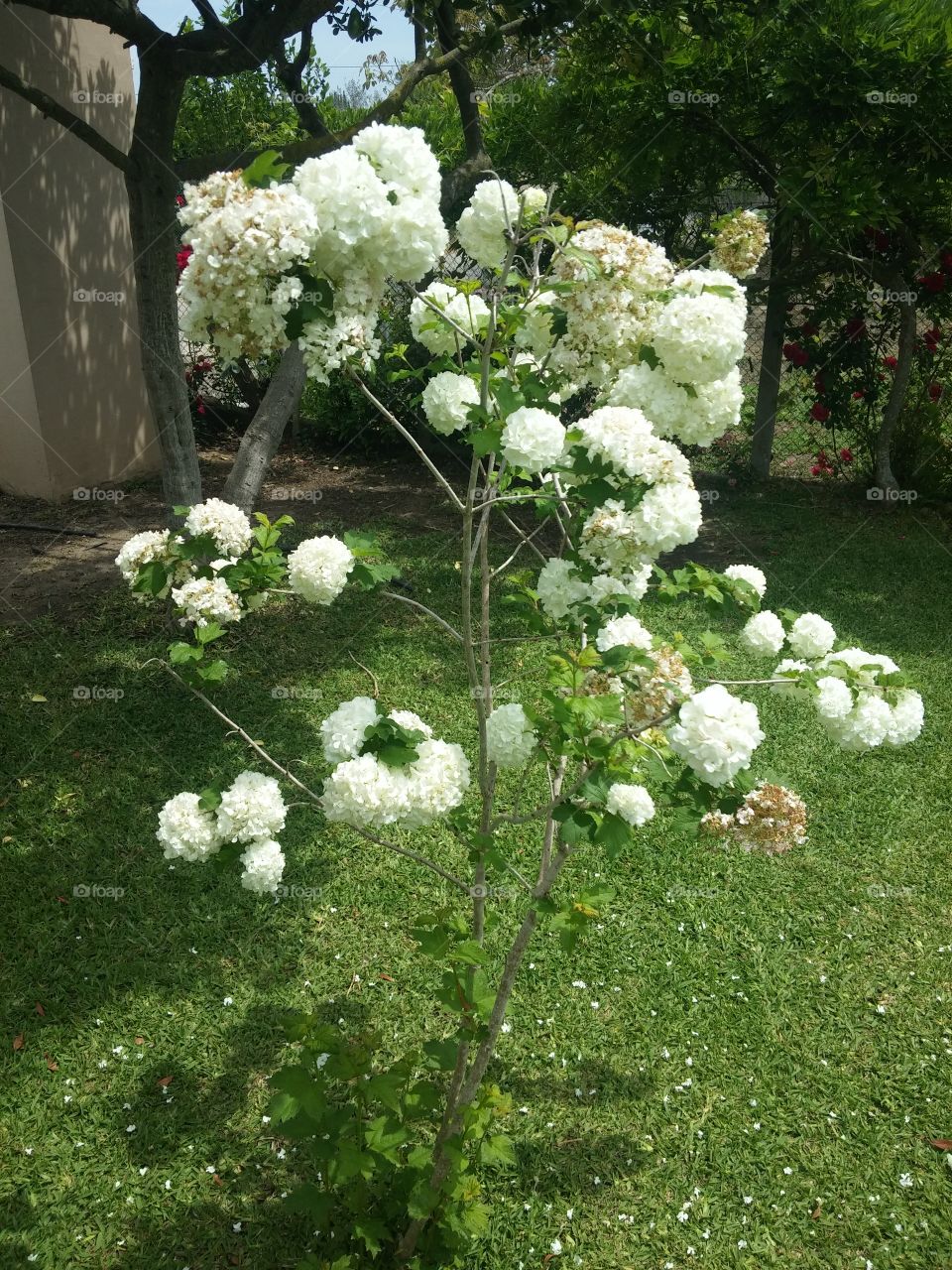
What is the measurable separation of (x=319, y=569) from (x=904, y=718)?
44.3 inches

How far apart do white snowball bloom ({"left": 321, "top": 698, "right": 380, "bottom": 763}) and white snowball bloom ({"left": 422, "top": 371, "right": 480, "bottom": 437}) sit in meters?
0.58

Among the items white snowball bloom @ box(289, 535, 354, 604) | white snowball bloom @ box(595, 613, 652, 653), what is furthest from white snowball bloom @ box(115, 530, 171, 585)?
white snowball bloom @ box(595, 613, 652, 653)

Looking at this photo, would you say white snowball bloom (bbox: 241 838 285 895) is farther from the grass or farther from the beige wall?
the beige wall

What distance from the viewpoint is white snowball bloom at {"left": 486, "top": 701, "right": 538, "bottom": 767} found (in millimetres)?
1797

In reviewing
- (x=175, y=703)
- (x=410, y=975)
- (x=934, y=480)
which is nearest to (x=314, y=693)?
(x=175, y=703)

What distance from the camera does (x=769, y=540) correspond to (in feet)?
20.4

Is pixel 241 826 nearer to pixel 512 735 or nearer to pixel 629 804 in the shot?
pixel 512 735

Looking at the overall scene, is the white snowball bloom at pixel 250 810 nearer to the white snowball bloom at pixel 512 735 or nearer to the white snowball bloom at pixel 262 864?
the white snowball bloom at pixel 262 864

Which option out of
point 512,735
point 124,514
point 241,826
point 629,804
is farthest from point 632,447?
point 124,514

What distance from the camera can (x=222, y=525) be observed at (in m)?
2.05

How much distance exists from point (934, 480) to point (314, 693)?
Answer: 4.99 m

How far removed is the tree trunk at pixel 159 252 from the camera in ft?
13.5

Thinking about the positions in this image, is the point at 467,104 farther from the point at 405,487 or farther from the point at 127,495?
the point at 127,495

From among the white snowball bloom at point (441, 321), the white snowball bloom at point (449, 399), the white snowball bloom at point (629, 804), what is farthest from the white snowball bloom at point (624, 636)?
the white snowball bloom at point (441, 321)
